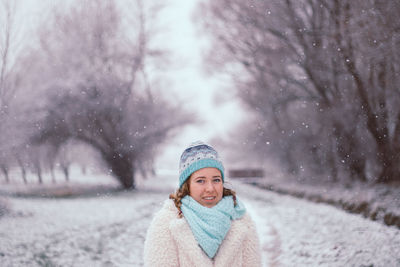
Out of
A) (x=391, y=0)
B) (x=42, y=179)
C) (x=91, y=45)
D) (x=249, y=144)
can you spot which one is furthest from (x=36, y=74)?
(x=249, y=144)

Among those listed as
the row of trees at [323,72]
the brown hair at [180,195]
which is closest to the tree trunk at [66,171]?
the row of trees at [323,72]

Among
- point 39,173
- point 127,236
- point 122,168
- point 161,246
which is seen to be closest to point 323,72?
point 127,236

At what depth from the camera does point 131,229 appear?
9.47 m

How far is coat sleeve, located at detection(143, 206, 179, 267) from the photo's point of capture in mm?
2102

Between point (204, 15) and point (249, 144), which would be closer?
point (204, 15)

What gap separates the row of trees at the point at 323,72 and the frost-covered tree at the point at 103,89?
14.0ft

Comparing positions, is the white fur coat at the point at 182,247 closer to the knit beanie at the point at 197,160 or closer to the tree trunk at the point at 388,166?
the knit beanie at the point at 197,160

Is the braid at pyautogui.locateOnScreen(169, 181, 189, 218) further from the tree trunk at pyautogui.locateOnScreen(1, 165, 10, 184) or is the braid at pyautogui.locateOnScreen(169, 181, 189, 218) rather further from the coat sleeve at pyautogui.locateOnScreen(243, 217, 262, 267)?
the tree trunk at pyautogui.locateOnScreen(1, 165, 10, 184)

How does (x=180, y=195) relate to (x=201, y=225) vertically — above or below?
above

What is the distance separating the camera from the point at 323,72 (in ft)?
42.6

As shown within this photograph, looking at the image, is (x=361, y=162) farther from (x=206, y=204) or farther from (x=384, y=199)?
(x=206, y=204)

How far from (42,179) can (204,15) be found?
36.2 ft

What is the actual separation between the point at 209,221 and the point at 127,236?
709 centimetres

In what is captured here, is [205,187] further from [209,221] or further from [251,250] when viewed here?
[251,250]
